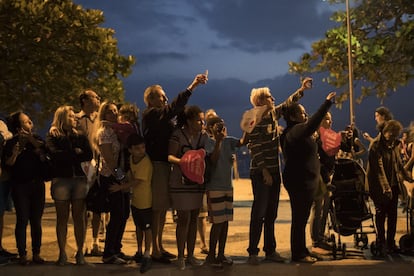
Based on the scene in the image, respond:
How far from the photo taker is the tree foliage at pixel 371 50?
1422cm

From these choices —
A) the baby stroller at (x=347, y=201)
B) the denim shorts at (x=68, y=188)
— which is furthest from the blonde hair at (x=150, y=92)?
the baby stroller at (x=347, y=201)

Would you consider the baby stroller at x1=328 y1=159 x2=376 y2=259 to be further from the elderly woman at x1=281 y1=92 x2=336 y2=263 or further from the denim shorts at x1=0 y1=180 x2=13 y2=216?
the denim shorts at x1=0 y1=180 x2=13 y2=216

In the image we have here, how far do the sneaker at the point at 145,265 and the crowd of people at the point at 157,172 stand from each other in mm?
11

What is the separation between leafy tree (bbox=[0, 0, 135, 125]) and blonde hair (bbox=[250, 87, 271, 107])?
10.5m

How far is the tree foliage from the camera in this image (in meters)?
14.2

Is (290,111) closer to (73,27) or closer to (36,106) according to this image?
(73,27)

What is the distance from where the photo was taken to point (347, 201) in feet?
23.5

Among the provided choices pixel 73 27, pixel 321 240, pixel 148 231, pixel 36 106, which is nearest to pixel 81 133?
pixel 148 231

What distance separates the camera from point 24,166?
257 inches

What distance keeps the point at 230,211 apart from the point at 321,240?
1805 millimetres

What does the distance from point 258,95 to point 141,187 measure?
1729 millimetres

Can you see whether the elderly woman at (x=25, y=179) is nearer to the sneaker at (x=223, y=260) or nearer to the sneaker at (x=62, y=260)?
the sneaker at (x=62, y=260)

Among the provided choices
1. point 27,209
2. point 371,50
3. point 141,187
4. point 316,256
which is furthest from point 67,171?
point 371,50

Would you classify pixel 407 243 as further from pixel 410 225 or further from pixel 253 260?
pixel 253 260
